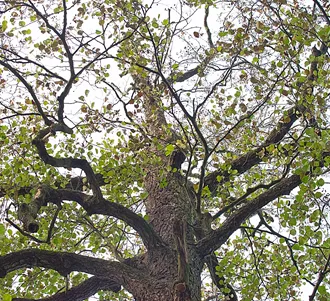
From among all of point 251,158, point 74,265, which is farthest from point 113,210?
point 251,158

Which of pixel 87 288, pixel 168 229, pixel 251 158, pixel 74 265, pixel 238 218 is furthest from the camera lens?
pixel 251 158

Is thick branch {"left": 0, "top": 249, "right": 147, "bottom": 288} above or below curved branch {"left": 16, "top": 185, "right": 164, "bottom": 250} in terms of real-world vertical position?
below

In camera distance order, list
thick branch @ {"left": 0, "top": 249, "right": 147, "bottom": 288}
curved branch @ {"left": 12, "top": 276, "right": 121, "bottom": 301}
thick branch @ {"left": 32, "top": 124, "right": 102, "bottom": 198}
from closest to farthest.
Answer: thick branch @ {"left": 0, "top": 249, "right": 147, "bottom": 288} → thick branch @ {"left": 32, "top": 124, "right": 102, "bottom": 198} → curved branch @ {"left": 12, "top": 276, "right": 121, "bottom": 301}

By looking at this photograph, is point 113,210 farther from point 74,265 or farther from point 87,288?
point 87,288

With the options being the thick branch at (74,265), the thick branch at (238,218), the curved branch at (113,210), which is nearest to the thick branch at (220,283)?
the thick branch at (238,218)

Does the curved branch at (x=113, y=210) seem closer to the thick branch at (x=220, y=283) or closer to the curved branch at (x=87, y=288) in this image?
the curved branch at (x=87, y=288)

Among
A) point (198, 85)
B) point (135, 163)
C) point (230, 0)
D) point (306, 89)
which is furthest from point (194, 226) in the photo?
point (230, 0)

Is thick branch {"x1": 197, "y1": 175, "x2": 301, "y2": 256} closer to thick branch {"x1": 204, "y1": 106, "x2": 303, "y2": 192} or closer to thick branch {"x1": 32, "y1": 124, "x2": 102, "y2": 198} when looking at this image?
thick branch {"x1": 204, "y1": 106, "x2": 303, "y2": 192}

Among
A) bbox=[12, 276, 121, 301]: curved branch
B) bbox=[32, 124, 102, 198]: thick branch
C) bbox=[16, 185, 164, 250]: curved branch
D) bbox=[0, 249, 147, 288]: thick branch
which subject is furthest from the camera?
bbox=[12, 276, 121, 301]: curved branch

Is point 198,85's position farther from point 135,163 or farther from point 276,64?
point 135,163

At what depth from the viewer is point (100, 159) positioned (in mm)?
7289

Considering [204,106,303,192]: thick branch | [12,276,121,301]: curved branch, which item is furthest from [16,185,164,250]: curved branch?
[204,106,303,192]: thick branch

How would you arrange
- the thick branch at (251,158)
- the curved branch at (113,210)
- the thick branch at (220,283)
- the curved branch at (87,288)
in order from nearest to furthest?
the curved branch at (113,210) → the curved branch at (87,288) → the thick branch at (220,283) → the thick branch at (251,158)

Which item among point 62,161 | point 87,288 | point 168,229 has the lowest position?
point 87,288
